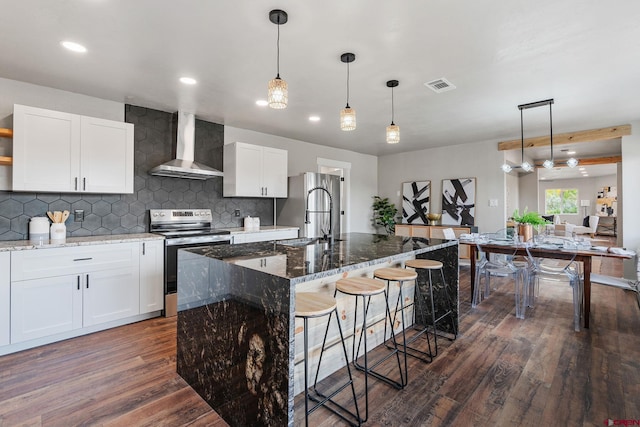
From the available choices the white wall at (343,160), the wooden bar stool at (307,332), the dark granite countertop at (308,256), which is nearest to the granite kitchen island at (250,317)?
the dark granite countertop at (308,256)

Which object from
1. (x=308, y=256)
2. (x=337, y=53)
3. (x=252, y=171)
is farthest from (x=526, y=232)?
(x=252, y=171)

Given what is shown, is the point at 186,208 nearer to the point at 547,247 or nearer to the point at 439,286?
the point at 439,286

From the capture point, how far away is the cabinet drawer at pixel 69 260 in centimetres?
248

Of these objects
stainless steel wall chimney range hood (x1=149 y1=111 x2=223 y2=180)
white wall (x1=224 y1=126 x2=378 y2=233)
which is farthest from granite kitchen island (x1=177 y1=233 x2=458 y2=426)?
white wall (x1=224 y1=126 x2=378 y2=233)

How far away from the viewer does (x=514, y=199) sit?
8.92m

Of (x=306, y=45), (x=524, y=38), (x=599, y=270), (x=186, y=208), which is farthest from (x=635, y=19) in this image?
(x=599, y=270)

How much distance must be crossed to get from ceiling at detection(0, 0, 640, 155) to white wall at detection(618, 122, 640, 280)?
0.69 metres

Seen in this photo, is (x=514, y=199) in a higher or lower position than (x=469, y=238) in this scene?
higher

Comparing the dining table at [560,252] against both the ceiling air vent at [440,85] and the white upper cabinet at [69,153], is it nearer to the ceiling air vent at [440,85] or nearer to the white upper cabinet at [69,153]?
the ceiling air vent at [440,85]

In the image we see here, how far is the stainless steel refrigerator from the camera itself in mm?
4660

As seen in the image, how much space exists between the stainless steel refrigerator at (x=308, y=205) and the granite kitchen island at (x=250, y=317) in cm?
239

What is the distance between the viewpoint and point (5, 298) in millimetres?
2408

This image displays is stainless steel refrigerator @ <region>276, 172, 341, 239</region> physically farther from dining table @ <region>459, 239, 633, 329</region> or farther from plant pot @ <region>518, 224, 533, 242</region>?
plant pot @ <region>518, 224, 533, 242</region>

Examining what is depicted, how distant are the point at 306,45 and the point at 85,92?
98.6 inches
